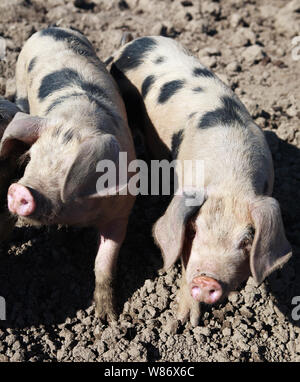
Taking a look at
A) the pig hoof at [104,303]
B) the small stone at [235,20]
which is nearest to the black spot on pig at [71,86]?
the pig hoof at [104,303]

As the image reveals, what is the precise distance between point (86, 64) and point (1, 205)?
1.25m

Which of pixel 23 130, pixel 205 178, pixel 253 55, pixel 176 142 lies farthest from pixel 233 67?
pixel 23 130

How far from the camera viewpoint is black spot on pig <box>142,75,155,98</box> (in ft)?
14.7

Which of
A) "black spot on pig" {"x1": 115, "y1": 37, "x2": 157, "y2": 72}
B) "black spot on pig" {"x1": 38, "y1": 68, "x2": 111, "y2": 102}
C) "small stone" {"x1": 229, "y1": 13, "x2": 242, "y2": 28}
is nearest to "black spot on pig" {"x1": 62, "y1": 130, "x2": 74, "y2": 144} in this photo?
"black spot on pig" {"x1": 38, "y1": 68, "x2": 111, "y2": 102}

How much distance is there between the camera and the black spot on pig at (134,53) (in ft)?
15.3

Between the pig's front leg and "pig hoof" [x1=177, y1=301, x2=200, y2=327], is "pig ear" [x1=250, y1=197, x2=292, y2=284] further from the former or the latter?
A: the pig's front leg

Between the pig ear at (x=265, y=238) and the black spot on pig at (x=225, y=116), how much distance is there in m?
0.83

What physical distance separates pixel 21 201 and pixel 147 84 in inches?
72.4

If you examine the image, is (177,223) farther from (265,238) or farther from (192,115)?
(192,115)

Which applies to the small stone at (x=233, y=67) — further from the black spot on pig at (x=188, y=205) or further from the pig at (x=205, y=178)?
the black spot on pig at (x=188, y=205)

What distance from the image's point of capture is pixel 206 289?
3.05m

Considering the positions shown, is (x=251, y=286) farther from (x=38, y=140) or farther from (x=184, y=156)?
(x=38, y=140)

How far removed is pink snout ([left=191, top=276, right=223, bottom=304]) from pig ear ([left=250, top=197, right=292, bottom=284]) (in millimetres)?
222
